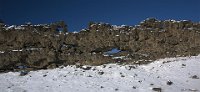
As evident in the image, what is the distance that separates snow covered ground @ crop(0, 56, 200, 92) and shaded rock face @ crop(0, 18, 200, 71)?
8.32 ft

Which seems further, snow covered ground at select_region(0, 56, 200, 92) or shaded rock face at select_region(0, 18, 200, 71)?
shaded rock face at select_region(0, 18, 200, 71)

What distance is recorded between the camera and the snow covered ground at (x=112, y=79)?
83.3ft

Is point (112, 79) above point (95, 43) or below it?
below

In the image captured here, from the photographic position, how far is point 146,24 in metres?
37.9

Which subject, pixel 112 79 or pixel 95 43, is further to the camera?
pixel 95 43

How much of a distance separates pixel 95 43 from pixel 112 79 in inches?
327

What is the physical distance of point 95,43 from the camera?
3559 centimetres

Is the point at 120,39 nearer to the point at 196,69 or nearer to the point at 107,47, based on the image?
the point at 107,47

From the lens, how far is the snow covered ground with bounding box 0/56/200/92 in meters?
25.4

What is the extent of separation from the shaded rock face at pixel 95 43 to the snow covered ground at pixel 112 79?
2537 millimetres

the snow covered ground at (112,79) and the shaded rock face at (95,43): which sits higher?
the shaded rock face at (95,43)

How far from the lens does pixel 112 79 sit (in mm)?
27984

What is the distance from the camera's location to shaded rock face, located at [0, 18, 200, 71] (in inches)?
1300

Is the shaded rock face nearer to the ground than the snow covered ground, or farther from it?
farther from it
